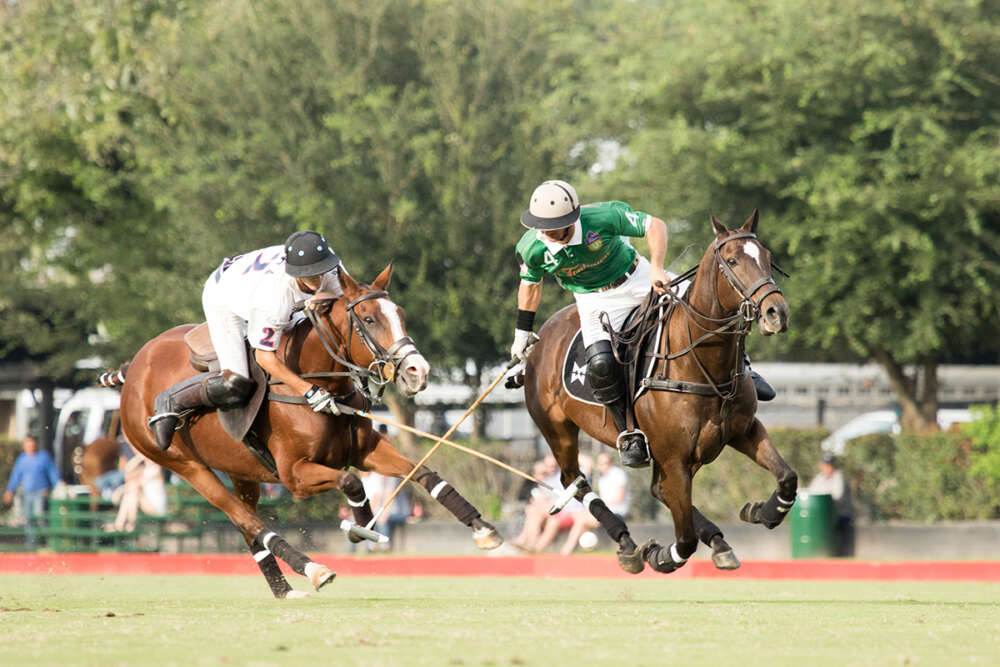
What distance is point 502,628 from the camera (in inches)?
259

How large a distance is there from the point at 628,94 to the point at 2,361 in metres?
13.0

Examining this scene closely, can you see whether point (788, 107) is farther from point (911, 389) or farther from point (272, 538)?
point (272, 538)

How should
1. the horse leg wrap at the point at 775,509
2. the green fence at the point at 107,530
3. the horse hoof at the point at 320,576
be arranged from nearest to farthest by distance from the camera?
1. the horse hoof at the point at 320,576
2. the horse leg wrap at the point at 775,509
3. the green fence at the point at 107,530

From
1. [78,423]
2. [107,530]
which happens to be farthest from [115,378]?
[78,423]

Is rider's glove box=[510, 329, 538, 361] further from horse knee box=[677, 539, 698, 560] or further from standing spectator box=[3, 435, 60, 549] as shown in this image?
standing spectator box=[3, 435, 60, 549]

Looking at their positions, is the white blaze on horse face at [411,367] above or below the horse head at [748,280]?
below

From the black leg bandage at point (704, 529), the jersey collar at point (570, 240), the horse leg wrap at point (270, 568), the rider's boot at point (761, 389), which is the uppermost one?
the jersey collar at point (570, 240)

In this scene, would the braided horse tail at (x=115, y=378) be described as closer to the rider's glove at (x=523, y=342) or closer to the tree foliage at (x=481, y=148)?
the rider's glove at (x=523, y=342)

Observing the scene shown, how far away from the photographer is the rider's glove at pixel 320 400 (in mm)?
8258

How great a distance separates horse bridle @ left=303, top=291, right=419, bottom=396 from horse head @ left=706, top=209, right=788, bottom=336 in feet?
5.69

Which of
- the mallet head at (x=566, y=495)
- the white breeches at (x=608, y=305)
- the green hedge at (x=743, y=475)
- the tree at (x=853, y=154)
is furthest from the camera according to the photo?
the tree at (x=853, y=154)

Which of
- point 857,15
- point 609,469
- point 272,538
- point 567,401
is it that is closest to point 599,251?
point 567,401

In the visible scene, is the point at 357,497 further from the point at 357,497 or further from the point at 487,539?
the point at 487,539

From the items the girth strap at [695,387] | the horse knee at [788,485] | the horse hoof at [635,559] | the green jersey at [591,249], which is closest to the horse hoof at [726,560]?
the horse knee at [788,485]
